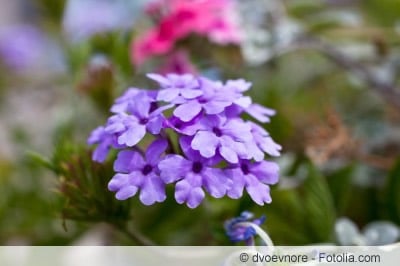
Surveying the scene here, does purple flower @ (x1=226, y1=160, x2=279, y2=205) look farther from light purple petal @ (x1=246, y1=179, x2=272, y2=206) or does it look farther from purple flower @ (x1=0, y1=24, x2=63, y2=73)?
purple flower @ (x1=0, y1=24, x2=63, y2=73)

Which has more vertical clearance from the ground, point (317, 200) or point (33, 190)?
point (33, 190)

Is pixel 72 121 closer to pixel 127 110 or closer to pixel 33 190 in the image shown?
pixel 33 190

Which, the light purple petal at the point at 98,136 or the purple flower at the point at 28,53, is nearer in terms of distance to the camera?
the light purple petal at the point at 98,136

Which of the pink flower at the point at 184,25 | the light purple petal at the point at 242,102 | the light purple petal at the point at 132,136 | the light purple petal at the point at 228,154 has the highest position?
the pink flower at the point at 184,25

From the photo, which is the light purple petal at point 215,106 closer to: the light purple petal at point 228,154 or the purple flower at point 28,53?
the light purple petal at point 228,154

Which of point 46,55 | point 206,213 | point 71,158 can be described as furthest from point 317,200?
point 46,55

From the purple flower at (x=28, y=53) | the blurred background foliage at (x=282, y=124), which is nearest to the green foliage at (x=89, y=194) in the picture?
the blurred background foliage at (x=282, y=124)

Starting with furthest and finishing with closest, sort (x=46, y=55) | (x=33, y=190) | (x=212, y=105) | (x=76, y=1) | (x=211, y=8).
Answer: (x=46, y=55), (x=76, y=1), (x=33, y=190), (x=211, y=8), (x=212, y=105)
